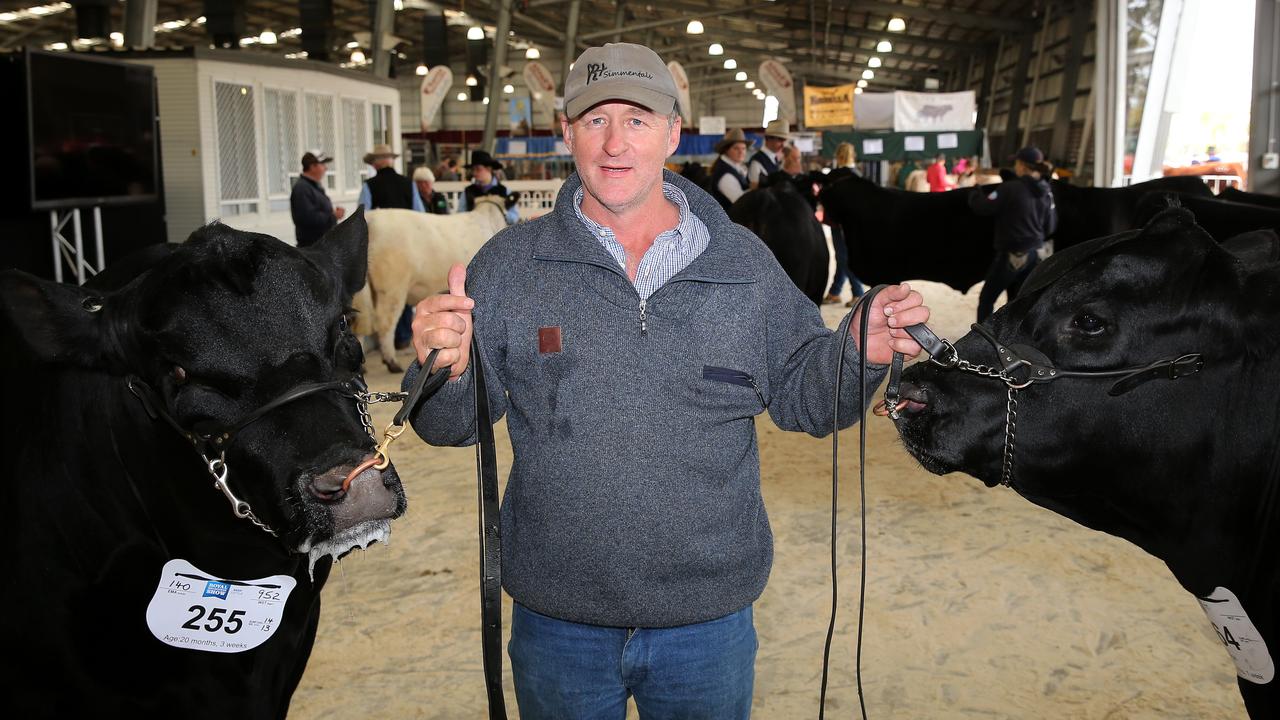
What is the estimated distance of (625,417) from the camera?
6.70 feet

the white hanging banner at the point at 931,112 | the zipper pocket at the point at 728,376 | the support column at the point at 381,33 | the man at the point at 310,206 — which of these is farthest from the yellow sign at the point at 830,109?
the zipper pocket at the point at 728,376

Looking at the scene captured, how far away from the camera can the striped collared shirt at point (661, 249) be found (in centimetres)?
214

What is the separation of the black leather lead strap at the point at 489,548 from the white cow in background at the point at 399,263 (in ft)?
22.3

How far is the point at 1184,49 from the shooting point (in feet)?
47.4

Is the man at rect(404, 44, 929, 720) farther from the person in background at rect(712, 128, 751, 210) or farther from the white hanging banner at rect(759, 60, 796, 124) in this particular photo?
the white hanging banner at rect(759, 60, 796, 124)

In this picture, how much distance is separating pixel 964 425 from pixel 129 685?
5.94 ft

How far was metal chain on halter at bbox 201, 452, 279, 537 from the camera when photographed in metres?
2.00

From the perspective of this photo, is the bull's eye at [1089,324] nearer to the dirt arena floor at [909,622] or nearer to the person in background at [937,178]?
the dirt arena floor at [909,622]

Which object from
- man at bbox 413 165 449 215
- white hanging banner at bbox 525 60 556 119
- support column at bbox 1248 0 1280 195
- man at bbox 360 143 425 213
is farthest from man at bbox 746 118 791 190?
white hanging banner at bbox 525 60 556 119

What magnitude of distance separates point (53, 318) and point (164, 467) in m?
0.37

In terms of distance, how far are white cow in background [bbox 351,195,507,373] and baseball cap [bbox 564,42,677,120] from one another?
6.84 metres

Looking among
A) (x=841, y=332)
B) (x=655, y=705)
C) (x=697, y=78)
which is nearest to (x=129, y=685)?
(x=655, y=705)

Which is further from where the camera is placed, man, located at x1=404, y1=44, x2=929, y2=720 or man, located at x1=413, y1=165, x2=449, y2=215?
man, located at x1=413, y1=165, x2=449, y2=215

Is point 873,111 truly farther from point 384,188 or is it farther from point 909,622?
point 909,622
